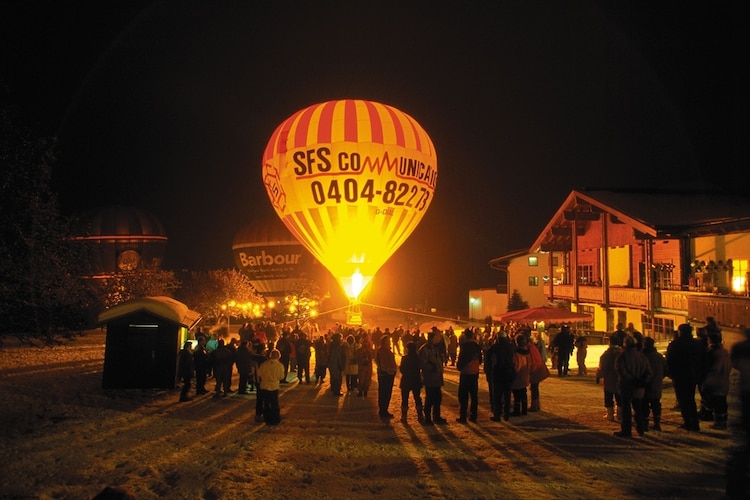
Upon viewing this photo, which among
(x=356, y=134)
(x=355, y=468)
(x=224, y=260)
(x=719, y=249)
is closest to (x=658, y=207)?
(x=719, y=249)

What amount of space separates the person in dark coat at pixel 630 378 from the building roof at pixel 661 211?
1323 cm

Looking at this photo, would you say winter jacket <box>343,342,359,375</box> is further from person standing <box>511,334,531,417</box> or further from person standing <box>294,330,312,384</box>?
person standing <box>511,334,531,417</box>

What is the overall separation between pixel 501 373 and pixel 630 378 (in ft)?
6.64

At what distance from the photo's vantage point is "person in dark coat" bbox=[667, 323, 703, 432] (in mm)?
8219

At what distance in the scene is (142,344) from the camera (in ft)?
41.9

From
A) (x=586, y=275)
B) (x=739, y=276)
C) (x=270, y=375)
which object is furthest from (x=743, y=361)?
(x=586, y=275)

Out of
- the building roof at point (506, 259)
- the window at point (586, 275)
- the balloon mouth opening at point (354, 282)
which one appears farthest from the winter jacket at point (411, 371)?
the building roof at point (506, 259)

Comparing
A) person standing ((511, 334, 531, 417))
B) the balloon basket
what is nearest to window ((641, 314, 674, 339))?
the balloon basket

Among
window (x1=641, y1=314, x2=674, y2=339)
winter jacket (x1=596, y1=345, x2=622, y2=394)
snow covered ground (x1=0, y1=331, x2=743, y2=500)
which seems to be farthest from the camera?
window (x1=641, y1=314, x2=674, y2=339)

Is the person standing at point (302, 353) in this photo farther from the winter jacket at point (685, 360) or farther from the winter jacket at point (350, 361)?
the winter jacket at point (685, 360)

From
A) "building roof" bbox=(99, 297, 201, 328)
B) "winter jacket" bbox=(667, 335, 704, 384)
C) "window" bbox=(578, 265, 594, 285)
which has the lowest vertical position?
"winter jacket" bbox=(667, 335, 704, 384)

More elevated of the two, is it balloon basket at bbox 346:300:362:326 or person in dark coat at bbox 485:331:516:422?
balloon basket at bbox 346:300:362:326

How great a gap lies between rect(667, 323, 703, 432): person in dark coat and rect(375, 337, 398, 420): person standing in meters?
4.49

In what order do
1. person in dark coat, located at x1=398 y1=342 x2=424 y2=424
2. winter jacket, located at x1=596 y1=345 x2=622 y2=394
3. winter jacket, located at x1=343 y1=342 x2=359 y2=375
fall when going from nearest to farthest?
winter jacket, located at x1=596 y1=345 x2=622 y2=394
person in dark coat, located at x1=398 y1=342 x2=424 y2=424
winter jacket, located at x1=343 y1=342 x2=359 y2=375
